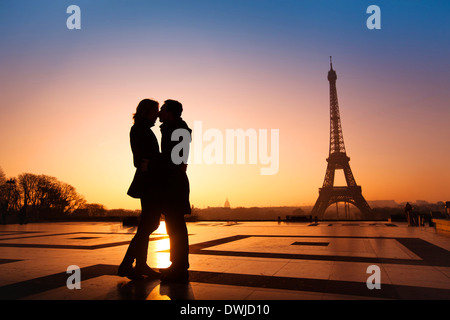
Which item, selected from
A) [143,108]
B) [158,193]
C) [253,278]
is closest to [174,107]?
[143,108]

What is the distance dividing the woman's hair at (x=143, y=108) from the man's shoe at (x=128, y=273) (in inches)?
71.8

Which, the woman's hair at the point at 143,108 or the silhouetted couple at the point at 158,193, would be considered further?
the woman's hair at the point at 143,108

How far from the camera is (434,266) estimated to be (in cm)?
442

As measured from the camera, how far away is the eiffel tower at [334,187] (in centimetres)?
4994

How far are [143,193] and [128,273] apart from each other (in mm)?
962

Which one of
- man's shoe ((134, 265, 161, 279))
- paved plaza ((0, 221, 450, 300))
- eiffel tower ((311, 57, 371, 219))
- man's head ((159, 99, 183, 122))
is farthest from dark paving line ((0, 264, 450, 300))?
eiffel tower ((311, 57, 371, 219))

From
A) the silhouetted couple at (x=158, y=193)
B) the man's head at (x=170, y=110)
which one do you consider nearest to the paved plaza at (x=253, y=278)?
the silhouetted couple at (x=158, y=193)

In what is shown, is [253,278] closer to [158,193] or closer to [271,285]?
[271,285]

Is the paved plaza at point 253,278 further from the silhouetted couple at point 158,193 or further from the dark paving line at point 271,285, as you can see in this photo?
the silhouetted couple at point 158,193
